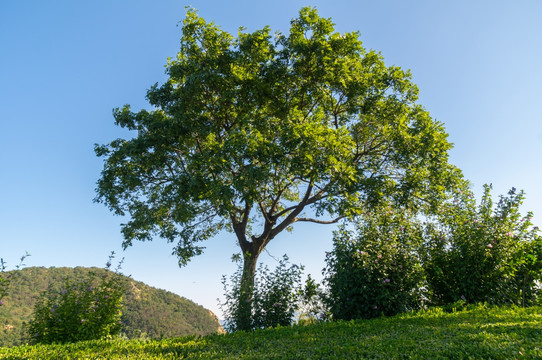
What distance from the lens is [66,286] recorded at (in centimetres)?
909

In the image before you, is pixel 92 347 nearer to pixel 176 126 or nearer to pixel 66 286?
pixel 66 286

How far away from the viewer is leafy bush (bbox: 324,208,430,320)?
8742 mm

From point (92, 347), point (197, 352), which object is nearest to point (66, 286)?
point (92, 347)

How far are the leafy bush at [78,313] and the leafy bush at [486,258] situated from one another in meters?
9.27

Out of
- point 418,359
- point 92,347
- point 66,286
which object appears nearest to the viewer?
point 418,359

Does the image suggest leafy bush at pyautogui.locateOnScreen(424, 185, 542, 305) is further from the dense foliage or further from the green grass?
the green grass

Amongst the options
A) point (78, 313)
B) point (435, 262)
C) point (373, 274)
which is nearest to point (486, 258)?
point (435, 262)

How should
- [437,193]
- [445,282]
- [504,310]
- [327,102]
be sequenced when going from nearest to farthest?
[504,310]
[445,282]
[437,193]
[327,102]

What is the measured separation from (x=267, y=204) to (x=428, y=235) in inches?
272

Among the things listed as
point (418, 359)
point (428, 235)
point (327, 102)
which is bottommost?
point (418, 359)

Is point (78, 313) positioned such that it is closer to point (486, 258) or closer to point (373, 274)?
point (373, 274)

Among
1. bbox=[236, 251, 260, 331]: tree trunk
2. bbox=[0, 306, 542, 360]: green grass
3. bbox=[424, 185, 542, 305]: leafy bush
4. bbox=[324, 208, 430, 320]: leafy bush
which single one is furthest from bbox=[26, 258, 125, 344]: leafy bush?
bbox=[424, 185, 542, 305]: leafy bush

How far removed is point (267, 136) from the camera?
11.8 meters

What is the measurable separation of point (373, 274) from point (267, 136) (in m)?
5.76
